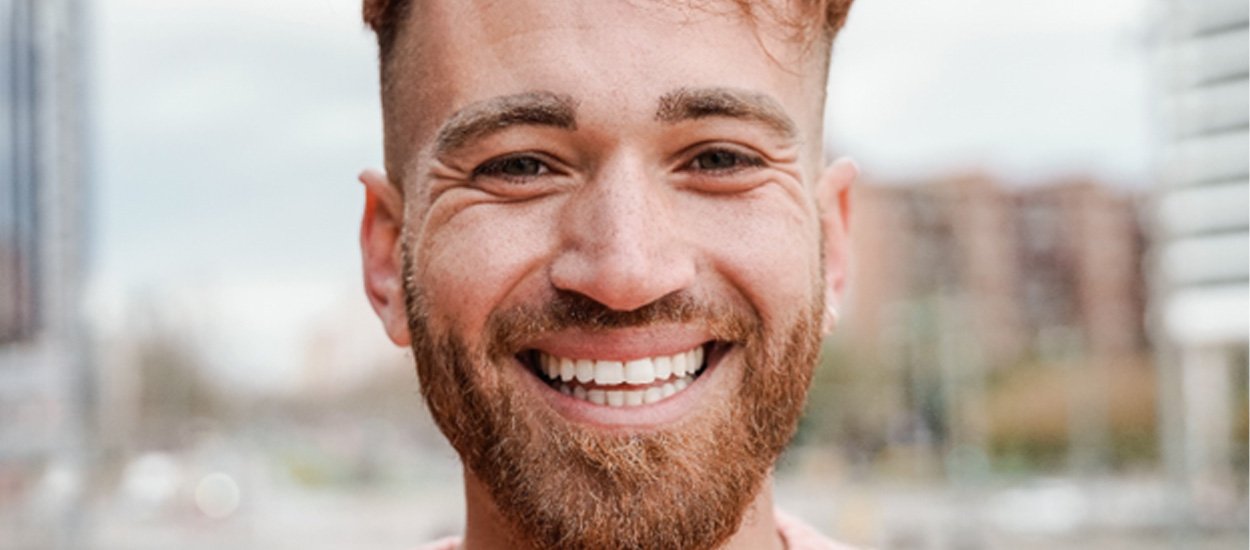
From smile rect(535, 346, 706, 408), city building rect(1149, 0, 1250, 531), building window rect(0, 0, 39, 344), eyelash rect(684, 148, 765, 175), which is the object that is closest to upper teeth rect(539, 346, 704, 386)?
smile rect(535, 346, 706, 408)

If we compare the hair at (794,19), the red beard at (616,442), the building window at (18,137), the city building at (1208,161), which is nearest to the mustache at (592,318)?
the red beard at (616,442)

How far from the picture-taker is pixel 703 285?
1818 mm

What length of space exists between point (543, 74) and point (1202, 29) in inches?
220

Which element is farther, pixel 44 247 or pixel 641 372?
pixel 44 247

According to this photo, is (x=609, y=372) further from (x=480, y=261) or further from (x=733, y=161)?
(x=733, y=161)

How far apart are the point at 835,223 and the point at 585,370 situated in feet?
1.59

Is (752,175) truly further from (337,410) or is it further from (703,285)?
(337,410)

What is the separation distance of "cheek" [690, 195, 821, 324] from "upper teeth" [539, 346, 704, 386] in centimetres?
10

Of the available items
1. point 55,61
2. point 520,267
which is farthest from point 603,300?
point 55,61

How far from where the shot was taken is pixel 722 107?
6.17 feet

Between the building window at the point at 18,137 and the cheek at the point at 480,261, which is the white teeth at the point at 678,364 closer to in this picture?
the cheek at the point at 480,261

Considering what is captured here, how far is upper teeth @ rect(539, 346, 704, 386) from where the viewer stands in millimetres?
1809

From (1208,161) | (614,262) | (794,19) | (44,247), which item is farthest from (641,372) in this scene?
(44,247)

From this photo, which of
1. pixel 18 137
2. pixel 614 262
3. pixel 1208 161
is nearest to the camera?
pixel 614 262
